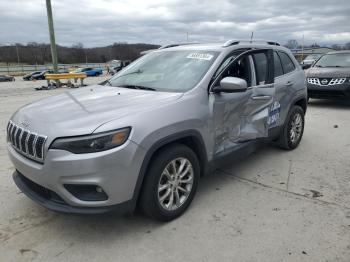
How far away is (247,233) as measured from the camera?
3.20 m

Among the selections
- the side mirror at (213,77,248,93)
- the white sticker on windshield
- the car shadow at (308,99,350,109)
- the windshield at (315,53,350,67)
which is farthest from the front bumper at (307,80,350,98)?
the side mirror at (213,77,248,93)

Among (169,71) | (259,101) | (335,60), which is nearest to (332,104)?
(335,60)

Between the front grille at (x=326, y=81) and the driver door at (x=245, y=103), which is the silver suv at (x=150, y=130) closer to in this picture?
the driver door at (x=245, y=103)

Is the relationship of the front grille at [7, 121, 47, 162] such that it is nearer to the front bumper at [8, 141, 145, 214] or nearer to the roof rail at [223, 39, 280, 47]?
the front bumper at [8, 141, 145, 214]

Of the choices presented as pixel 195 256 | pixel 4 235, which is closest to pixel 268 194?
pixel 195 256

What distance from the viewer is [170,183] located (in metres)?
3.33

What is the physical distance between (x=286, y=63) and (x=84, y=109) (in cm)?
354

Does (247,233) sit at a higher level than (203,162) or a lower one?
lower

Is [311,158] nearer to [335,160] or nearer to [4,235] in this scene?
[335,160]

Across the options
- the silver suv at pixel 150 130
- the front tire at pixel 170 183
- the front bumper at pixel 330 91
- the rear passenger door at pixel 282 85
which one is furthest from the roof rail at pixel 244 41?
the front bumper at pixel 330 91

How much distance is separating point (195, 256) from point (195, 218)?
2.05 ft

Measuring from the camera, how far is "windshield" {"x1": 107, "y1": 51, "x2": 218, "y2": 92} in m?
3.78

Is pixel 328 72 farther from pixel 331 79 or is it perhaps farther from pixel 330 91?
pixel 330 91

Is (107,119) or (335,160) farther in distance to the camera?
(335,160)
